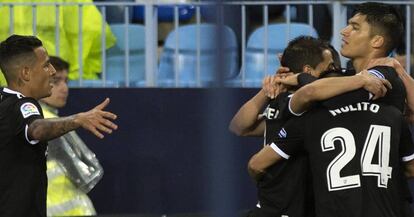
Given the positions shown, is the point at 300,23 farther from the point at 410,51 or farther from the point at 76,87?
the point at 76,87

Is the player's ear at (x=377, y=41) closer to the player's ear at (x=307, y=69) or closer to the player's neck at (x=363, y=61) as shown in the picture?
the player's neck at (x=363, y=61)

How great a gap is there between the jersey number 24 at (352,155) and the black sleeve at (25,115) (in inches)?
54.3

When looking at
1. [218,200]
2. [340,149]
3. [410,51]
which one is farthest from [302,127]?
[410,51]

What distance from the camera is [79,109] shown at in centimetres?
877

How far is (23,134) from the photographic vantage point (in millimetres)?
5551

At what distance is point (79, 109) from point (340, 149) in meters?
3.86

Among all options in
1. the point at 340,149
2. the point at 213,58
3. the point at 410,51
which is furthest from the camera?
the point at 410,51

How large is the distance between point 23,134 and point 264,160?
44.9 inches

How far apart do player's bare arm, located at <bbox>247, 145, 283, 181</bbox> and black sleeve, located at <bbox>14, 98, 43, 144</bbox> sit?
1.03m

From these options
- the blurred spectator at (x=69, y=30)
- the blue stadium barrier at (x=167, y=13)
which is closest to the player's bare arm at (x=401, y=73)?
the blue stadium barrier at (x=167, y=13)

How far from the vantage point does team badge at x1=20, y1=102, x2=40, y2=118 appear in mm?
5551

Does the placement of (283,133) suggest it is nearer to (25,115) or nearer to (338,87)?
(338,87)

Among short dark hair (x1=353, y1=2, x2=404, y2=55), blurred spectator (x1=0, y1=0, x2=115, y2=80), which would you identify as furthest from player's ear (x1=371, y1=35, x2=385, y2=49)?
blurred spectator (x1=0, y1=0, x2=115, y2=80)

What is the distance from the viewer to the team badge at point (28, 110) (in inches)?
219
